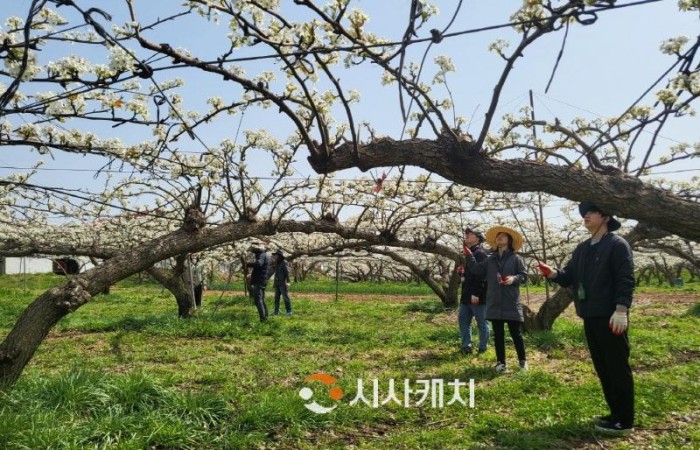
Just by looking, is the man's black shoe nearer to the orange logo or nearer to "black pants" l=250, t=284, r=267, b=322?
the orange logo

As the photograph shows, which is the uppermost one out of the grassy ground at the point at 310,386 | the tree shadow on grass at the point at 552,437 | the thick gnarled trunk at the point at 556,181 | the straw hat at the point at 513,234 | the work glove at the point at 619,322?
the thick gnarled trunk at the point at 556,181

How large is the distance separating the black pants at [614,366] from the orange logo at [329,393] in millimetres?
2125

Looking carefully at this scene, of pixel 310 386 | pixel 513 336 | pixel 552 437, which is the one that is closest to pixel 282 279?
pixel 310 386

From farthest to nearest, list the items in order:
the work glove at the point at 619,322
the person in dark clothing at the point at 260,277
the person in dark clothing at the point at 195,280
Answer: the person in dark clothing at the point at 195,280 < the person in dark clothing at the point at 260,277 < the work glove at the point at 619,322

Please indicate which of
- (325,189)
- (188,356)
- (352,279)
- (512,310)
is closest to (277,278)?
(325,189)

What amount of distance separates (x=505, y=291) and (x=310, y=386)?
7.57 feet

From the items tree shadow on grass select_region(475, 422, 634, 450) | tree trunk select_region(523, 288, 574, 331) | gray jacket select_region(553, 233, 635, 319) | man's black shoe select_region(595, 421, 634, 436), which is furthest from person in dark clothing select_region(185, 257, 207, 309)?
man's black shoe select_region(595, 421, 634, 436)

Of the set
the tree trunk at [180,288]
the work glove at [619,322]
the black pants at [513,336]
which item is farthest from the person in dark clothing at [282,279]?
the work glove at [619,322]

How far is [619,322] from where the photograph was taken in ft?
12.0

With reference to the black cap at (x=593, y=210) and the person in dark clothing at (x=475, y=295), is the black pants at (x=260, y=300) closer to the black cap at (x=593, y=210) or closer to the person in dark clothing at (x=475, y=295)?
the person in dark clothing at (x=475, y=295)

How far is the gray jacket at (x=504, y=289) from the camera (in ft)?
18.8

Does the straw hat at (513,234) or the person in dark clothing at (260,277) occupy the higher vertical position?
the straw hat at (513,234)

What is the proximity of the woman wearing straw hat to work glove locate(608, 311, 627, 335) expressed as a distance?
6.44 feet

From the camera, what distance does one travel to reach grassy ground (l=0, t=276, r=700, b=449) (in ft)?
12.6
